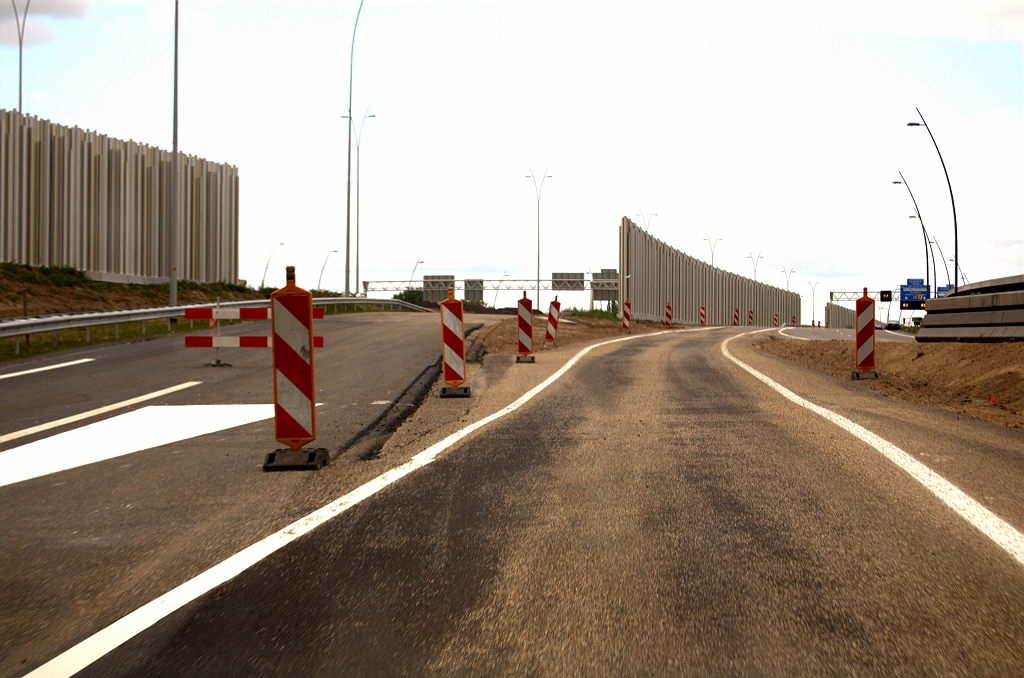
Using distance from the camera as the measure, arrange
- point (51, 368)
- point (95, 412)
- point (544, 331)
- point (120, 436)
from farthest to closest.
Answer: point (544, 331)
point (51, 368)
point (95, 412)
point (120, 436)

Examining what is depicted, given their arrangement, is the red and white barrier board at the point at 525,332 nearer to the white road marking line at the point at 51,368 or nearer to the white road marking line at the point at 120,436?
the white road marking line at the point at 120,436

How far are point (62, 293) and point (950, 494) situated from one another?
105 ft

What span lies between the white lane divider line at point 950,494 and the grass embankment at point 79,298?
54.1 feet

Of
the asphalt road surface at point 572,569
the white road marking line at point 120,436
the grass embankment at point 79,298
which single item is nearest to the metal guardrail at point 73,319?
the grass embankment at point 79,298

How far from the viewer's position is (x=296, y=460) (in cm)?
687

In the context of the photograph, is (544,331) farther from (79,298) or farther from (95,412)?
(95,412)

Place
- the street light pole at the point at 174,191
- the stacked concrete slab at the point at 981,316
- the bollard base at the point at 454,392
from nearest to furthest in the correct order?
the bollard base at the point at 454,392
the stacked concrete slab at the point at 981,316
the street light pole at the point at 174,191

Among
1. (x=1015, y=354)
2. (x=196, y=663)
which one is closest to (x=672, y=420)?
(x=196, y=663)

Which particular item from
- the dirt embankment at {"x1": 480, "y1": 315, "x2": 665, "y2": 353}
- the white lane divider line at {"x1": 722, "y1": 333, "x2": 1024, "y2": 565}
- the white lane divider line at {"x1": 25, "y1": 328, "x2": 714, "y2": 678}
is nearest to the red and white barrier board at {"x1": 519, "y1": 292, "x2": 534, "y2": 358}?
the dirt embankment at {"x1": 480, "y1": 315, "x2": 665, "y2": 353}

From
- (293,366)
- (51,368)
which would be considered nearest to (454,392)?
(293,366)

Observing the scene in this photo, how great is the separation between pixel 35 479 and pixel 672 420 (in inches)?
234

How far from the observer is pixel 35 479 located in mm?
6691

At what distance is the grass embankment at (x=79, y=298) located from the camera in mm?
21141

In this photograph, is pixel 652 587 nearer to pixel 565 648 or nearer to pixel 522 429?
pixel 565 648
